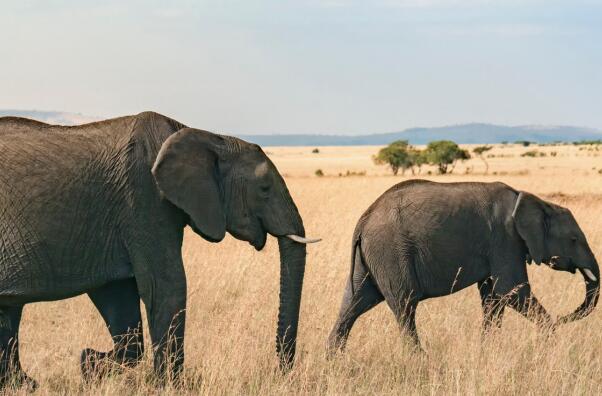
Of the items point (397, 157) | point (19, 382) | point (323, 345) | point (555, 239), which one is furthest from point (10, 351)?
point (397, 157)

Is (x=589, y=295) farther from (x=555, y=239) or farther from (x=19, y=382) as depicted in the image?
(x=19, y=382)

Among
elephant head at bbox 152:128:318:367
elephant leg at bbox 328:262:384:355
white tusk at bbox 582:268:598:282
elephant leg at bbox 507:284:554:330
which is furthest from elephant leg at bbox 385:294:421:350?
white tusk at bbox 582:268:598:282

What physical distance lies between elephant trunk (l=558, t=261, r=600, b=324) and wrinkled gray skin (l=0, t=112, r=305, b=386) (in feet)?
12.5

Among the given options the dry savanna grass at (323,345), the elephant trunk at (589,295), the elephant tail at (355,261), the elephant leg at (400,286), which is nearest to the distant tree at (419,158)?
the dry savanna grass at (323,345)

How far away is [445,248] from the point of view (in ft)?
28.4

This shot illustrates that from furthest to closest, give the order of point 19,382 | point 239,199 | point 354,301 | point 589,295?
point 589,295 → point 354,301 → point 19,382 → point 239,199

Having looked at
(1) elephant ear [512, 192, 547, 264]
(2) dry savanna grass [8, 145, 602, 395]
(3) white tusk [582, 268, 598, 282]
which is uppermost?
(1) elephant ear [512, 192, 547, 264]

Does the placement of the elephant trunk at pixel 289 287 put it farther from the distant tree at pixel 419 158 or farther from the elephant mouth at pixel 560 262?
the distant tree at pixel 419 158

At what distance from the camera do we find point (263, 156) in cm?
669

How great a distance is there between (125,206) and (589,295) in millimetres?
5339

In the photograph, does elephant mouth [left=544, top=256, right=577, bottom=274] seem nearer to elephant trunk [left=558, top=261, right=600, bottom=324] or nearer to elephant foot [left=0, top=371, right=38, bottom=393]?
elephant trunk [left=558, top=261, right=600, bottom=324]

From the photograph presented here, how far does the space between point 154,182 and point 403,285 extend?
3.18 metres

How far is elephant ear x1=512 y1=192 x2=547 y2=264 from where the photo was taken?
8836 mm

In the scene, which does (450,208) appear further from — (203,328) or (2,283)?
(2,283)
